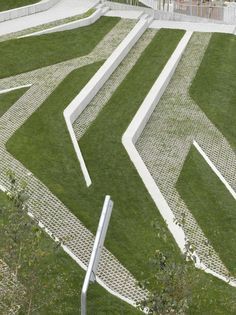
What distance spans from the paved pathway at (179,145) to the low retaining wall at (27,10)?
41.6 ft

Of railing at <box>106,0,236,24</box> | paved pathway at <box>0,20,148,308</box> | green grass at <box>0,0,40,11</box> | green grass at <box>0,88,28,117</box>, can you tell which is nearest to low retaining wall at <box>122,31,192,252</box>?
paved pathway at <box>0,20,148,308</box>

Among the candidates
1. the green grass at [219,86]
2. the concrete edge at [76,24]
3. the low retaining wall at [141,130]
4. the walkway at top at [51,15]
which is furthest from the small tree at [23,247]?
the walkway at top at [51,15]

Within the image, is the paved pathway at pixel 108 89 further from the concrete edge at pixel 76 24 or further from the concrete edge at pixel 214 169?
the concrete edge at pixel 214 169

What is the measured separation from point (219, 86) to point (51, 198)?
44.4 feet

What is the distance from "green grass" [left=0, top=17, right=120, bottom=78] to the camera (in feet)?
98.5

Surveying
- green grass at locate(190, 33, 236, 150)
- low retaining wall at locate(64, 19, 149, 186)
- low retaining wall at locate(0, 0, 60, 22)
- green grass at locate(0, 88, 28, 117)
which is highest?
low retaining wall at locate(0, 0, 60, 22)

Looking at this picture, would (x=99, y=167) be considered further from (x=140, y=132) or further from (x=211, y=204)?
(x=211, y=204)

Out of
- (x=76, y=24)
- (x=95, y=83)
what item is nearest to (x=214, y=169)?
(x=95, y=83)

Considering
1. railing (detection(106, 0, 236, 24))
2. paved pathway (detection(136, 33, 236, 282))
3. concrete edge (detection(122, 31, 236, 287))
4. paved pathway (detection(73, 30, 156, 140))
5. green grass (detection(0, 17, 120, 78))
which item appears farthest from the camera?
railing (detection(106, 0, 236, 24))

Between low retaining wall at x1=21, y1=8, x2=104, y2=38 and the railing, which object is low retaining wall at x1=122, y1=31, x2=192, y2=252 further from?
the railing

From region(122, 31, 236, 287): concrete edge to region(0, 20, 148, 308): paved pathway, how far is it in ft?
7.79

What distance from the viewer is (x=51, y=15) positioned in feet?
125

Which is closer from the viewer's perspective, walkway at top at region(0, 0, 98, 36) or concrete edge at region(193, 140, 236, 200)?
concrete edge at region(193, 140, 236, 200)

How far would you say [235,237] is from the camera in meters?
20.2
